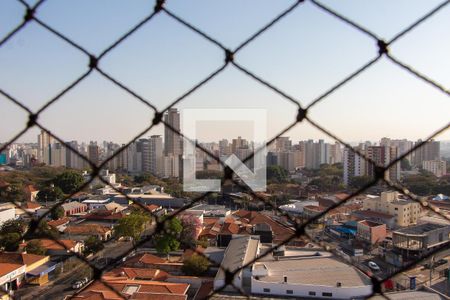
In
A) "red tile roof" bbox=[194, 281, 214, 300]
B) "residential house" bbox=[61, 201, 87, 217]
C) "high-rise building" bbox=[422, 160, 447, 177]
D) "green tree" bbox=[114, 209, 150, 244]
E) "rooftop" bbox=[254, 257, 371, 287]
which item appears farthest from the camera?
"high-rise building" bbox=[422, 160, 447, 177]

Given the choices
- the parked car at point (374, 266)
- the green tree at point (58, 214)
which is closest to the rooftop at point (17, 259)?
the green tree at point (58, 214)

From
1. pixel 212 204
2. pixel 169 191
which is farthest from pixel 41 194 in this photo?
pixel 212 204

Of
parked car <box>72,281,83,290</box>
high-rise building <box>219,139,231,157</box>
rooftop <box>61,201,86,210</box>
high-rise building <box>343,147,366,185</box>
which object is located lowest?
parked car <box>72,281,83,290</box>

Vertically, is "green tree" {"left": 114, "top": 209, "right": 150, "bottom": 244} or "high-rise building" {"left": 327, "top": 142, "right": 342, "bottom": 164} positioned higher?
"high-rise building" {"left": 327, "top": 142, "right": 342, "bottom": 164}

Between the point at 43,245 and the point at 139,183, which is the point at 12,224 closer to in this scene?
the point at 43,245

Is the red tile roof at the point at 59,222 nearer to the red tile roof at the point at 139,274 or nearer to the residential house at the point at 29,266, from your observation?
the residential house at the point at 29,266

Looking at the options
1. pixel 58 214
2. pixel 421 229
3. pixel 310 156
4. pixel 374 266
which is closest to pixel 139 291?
pixel 374 266

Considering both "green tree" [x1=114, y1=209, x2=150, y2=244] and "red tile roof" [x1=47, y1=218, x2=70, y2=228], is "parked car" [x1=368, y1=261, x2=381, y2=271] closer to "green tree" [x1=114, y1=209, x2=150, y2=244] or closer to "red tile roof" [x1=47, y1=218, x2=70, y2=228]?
"green tree" [x1=114, y1=209, x2=150, y2=244]

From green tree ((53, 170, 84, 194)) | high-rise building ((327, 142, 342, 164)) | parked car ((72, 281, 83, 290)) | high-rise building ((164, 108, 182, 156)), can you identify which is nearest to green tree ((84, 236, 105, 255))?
parked car ((72, 281, 83, 290))

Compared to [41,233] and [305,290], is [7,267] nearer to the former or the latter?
[305,290]
